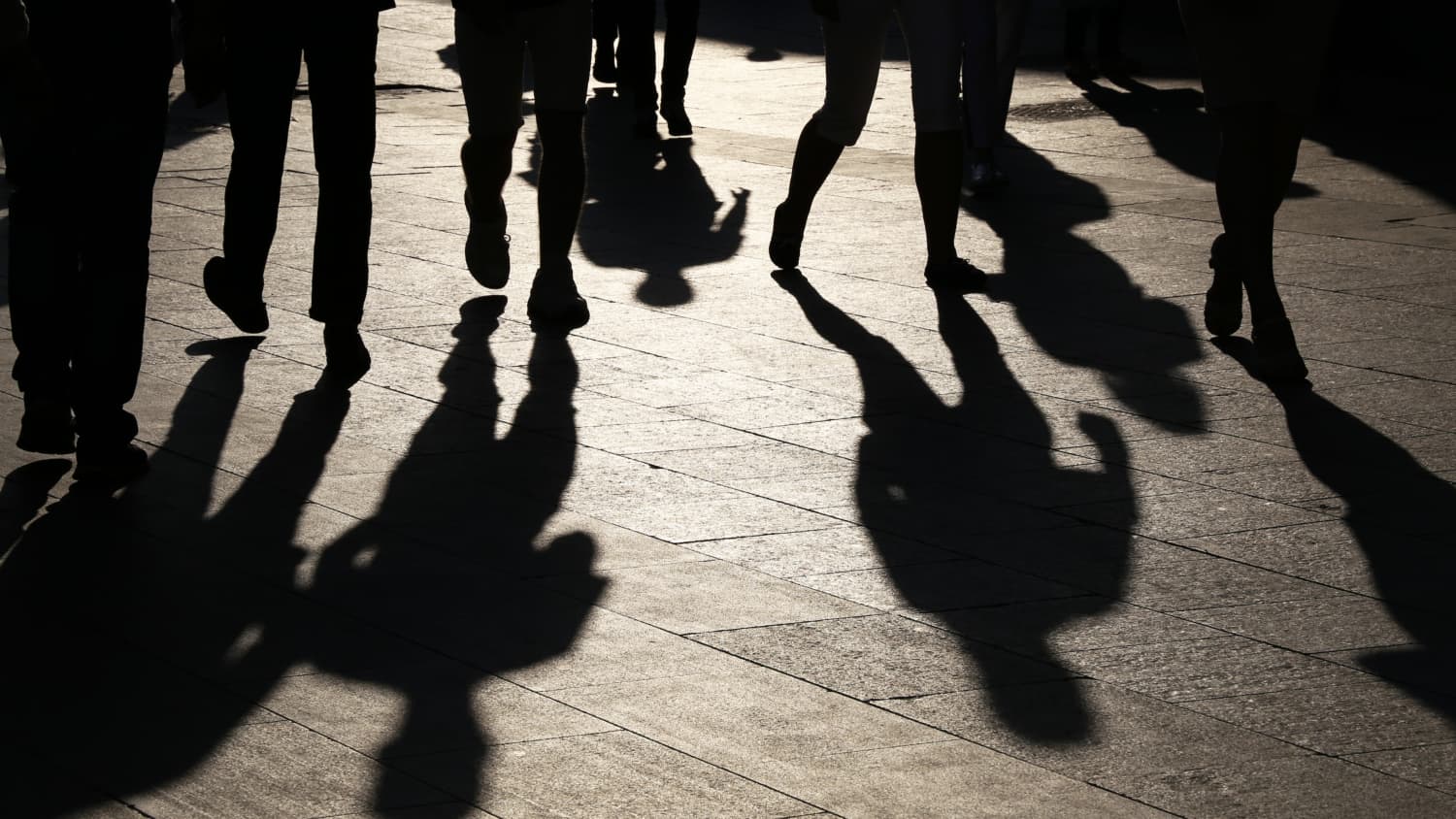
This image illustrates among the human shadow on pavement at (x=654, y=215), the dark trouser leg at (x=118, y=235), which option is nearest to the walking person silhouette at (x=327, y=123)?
the dark trouser leg at (x=118, y=235)

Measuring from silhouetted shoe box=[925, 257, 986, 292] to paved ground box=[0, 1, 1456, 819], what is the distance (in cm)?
13

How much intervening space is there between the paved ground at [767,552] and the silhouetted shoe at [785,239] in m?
0.11

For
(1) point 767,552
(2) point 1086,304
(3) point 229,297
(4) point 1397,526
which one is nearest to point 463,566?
(1) point 767,552

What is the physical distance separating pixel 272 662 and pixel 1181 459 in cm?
250

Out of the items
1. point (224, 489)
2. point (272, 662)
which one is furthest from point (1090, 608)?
point (224, 489)

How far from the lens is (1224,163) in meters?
6.59

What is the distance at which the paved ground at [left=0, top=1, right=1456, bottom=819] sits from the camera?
353cm

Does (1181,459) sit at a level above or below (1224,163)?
below

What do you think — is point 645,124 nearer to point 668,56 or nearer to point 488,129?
point 668,56

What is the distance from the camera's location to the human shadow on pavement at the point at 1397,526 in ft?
13.1

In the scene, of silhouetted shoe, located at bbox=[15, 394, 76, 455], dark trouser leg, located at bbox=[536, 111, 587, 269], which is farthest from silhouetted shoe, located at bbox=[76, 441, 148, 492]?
dark trouser leg, located at bbox=[536, 111, 587, 269]

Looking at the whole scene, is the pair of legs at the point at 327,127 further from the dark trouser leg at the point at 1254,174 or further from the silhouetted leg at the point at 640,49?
the silhouetted leg at the point at 640,49

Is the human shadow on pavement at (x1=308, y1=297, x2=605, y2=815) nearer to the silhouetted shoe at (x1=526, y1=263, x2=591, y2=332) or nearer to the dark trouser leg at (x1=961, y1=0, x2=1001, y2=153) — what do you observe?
the silhouetted shoe at (x1=526, y1=263, x2=591, y2=332)

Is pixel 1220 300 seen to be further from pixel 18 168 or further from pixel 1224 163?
pixel 18 168
